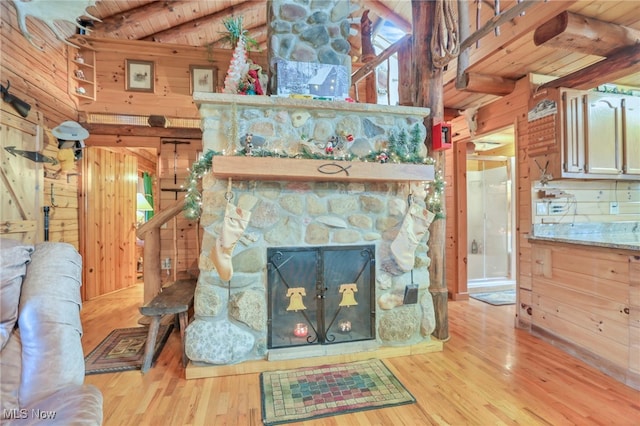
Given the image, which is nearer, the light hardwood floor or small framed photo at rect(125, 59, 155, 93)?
the light hardwood floor

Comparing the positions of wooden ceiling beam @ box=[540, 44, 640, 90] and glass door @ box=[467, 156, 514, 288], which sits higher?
wooden ceiling beam @ box=[540, 44, 640, 90]

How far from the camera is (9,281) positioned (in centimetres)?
105

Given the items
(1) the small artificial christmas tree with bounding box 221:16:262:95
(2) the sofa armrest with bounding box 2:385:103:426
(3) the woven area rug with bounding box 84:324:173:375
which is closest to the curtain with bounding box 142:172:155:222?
(3) the woven area rug with bounding box 84:324:173:375

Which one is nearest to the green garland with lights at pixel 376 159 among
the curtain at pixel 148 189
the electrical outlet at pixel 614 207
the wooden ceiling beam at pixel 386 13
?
the electrical outlet at pixel 614 207

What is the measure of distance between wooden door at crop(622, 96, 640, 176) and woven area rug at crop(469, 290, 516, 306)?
6.14ft

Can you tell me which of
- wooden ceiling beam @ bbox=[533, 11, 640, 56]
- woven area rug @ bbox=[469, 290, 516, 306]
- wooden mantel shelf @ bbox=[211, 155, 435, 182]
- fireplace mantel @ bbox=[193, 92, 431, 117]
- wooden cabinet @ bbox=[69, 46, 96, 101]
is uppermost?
wooden cabinet @ bbox=[69, 46, 96, 101]

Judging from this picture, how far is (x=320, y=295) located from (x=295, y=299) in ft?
0.63

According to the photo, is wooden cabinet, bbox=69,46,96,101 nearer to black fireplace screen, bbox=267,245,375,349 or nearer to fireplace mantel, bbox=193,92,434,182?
fireplace mantel, bbox=193,92,434,182

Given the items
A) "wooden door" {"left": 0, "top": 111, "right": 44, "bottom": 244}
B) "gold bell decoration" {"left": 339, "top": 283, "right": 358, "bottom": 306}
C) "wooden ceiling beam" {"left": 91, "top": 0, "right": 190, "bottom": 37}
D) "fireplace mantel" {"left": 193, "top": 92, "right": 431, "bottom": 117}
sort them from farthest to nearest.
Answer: "wooden ceiling beam" {"left": 91, "top": 0, "right": 190, "bottom": 37} → "wooden door" {"left": 0, "top": 111, "right": 44, "bottom": 244} → "gold bell decoration" {"left": 339, "top": 283, "right": 358, "bottom": 306} → "fireplace mantel" {"left": 193, "top": 92, "right": 431, "bottom": 117}

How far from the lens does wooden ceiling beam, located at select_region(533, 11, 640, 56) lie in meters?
2.04

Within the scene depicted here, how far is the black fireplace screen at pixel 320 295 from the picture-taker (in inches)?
89.4

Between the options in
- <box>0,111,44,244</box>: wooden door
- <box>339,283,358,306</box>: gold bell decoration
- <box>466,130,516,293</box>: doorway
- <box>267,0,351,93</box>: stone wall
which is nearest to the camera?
<box>339,283,358,306</box>: gold bell decoration

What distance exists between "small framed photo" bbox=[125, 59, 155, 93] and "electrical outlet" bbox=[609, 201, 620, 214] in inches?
210

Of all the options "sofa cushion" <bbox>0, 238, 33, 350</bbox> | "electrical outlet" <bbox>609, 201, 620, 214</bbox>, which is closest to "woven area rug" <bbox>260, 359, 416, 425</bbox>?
"sofa cushion" <bbox>0, 238, 33, 350</bbox>
